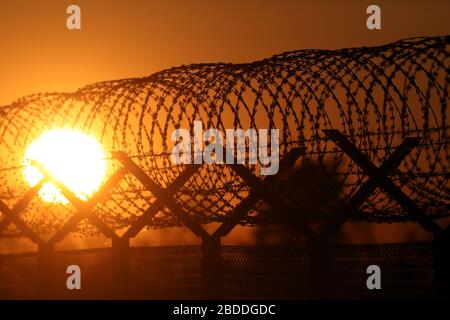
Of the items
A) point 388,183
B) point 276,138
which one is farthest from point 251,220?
point 388,183

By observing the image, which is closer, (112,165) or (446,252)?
(446,252)

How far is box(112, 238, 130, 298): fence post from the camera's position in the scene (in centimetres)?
1418

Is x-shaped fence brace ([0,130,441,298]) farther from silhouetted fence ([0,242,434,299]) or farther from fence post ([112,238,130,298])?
silhouetted fence ([0,242,434,299])

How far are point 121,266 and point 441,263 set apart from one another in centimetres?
528

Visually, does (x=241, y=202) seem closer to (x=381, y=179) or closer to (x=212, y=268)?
(x=212, y=268)

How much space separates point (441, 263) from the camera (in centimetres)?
1119

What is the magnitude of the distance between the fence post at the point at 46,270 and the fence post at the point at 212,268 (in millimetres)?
4065

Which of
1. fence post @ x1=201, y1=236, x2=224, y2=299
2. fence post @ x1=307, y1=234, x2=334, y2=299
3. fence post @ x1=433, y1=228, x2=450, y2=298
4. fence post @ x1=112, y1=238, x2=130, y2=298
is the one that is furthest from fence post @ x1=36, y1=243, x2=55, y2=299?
fence post @ x1=433, y1=228, x2=450, y2=298

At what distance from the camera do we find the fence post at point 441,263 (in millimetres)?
11133

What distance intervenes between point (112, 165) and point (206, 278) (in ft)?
10.4

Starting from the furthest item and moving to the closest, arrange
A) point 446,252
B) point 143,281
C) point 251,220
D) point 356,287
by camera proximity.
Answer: point 143,281 < point 251,220 < point 356,287 < point 446,252

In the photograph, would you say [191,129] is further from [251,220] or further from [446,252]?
[446,252]

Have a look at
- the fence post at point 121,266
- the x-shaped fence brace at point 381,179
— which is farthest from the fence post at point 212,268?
the x-shaped fence brace at point 381,179

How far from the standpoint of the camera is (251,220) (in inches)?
505
